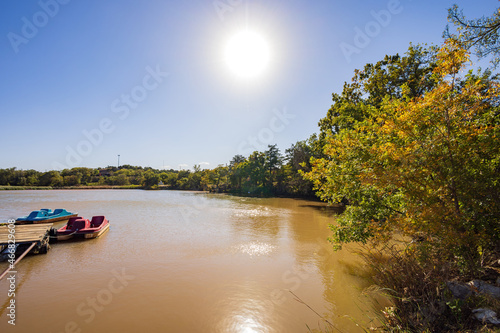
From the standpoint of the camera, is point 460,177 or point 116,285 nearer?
point 460,177

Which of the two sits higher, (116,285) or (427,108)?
(427,108)

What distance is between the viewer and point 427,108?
476 centimetres

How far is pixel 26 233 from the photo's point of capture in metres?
10.4

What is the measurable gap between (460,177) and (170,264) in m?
9.45

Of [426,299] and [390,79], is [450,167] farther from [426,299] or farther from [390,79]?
[390,79]

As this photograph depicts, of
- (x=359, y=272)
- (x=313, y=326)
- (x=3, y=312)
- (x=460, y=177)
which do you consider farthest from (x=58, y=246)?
(x=460, y=177)

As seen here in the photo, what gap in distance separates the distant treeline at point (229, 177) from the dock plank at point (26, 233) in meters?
27.4

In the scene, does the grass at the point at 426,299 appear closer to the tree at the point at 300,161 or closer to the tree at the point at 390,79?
the tree at the point at 390,79

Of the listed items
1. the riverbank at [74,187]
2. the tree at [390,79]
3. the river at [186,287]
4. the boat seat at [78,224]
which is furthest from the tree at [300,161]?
the riverbank at [74,187]

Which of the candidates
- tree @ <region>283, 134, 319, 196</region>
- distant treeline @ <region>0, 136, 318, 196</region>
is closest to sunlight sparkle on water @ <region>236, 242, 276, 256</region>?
distant treeline @ <region>0, 136, 318, 196</region>

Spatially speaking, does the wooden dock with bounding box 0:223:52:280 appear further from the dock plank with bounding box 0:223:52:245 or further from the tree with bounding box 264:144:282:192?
the tree with bounding box 264:144:282:192

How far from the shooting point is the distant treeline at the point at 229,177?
40.8 meters

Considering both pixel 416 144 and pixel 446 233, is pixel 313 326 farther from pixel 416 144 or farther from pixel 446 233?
pixel 416 144

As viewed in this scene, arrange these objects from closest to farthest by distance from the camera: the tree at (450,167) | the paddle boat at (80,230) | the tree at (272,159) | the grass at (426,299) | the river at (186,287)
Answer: the grass at (426,299) → the tree at (450,167) → the river at (186,287) → the paddle boat at (80,230) → the tree at (272,159)
